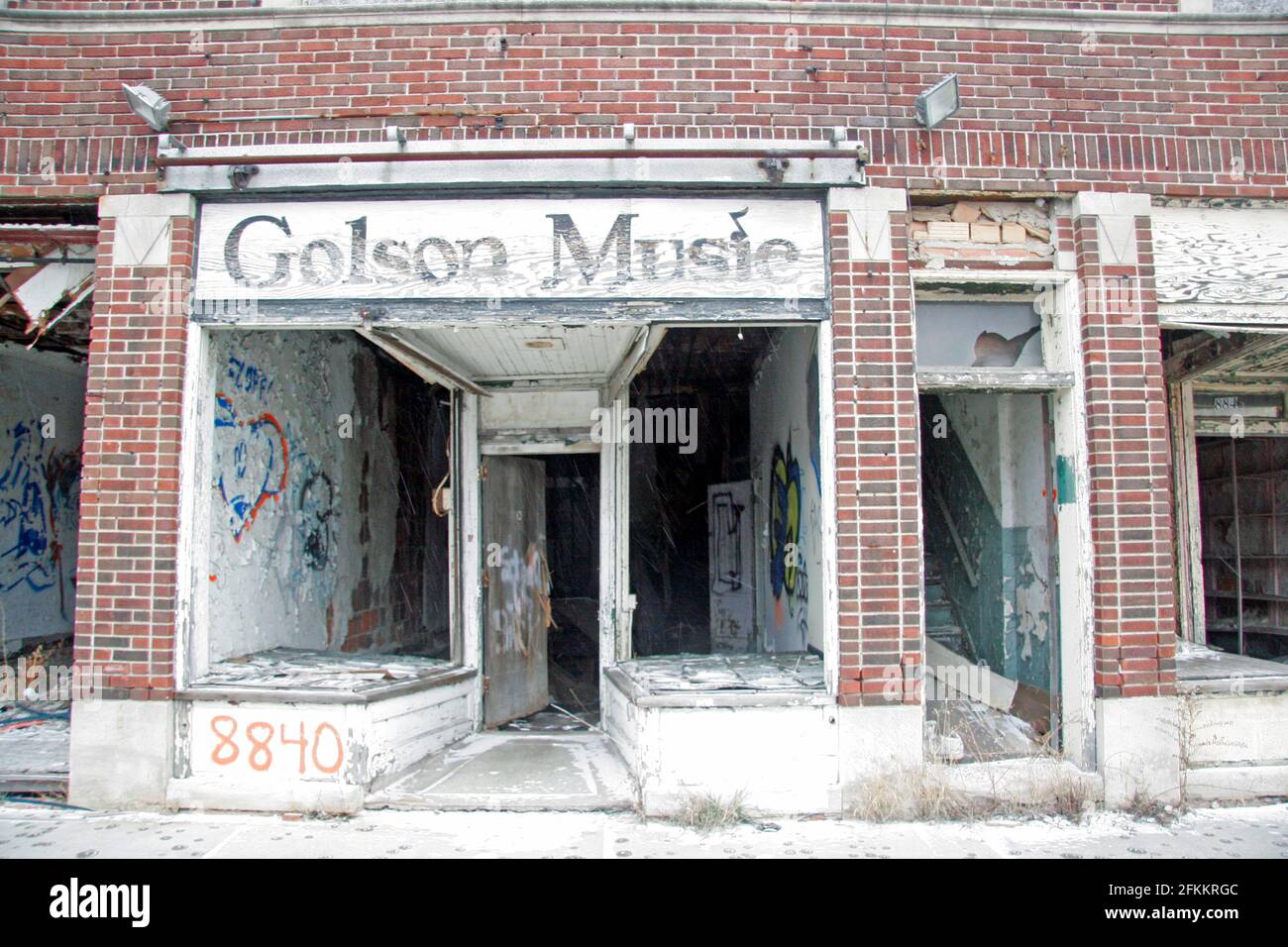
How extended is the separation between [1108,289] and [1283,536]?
5.42 meters

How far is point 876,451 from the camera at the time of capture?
213 inches

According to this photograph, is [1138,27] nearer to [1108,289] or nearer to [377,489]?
[1108,289]

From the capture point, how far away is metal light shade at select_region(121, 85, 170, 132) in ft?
17.8

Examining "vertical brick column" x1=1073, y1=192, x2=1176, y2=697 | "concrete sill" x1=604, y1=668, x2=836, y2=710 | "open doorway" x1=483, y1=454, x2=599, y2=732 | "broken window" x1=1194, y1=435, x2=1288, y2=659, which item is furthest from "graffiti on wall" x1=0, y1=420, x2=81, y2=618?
"broken window" x1=1194, y1=435, x2=1288, y2=659

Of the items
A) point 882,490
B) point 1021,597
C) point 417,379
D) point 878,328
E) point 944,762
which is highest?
point 417,379

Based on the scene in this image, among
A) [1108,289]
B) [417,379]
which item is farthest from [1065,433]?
[417,379]

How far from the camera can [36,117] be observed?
18.9 ft

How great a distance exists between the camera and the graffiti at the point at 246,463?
6211mm

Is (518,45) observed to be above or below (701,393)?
above

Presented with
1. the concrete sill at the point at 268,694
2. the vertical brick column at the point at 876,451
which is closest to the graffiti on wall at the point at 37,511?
the concrete sill at the point at 268,694

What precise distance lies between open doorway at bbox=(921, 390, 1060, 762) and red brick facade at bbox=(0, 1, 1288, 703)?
67 cm

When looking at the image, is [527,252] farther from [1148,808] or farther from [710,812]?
[1148,808]

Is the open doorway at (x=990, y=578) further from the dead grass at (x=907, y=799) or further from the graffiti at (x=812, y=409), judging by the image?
the graffiti at (x=812, y=409)

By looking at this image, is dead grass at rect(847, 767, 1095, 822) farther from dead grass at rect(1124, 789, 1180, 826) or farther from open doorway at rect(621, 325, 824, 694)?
open doorway at rect(621, 325, 824, 694)
